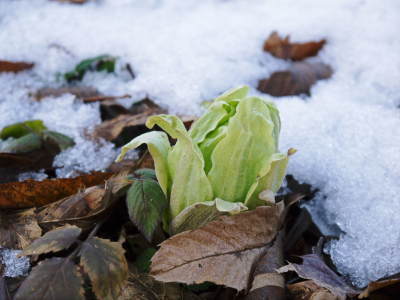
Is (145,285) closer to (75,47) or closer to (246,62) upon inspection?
(246,62)

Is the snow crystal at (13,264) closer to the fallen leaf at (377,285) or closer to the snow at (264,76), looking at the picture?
the snow at (264,76)

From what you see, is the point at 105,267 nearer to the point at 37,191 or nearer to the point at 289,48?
the point at 37,191

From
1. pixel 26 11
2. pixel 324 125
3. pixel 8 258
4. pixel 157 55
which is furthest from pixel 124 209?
pixel 26 11

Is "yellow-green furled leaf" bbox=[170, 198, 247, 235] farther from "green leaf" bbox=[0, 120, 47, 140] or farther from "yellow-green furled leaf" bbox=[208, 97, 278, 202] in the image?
"green leaf" bbox=[0, 120, 47, 140]

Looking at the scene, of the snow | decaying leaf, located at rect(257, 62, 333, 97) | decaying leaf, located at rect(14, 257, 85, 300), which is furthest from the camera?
decaying leaf, located at rect(257, 62, 333, 97)

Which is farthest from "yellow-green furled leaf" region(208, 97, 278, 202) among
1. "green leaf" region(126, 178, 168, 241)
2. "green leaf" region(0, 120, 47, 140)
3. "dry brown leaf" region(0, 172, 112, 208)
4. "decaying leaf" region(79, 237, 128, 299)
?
Answer: "green leaf" region(0, 120, 47, 140)

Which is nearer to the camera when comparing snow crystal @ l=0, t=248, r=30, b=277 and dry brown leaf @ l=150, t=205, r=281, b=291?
dry brown leaf @ l=150, t=205, r=281, b=291

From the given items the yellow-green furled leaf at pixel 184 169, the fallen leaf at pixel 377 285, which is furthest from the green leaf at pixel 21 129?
the fallen leaf at pixel 377 285
